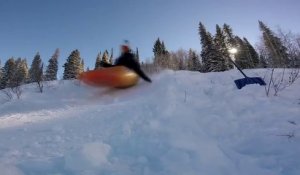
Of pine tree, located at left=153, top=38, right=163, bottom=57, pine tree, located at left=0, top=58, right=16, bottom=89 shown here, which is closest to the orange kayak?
pine tree, located at left=153, top=38, right=163, bottom=57

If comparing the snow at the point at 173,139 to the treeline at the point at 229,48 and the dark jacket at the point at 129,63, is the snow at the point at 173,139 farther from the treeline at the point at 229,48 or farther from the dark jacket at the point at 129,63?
the treeline at the point at 229,48

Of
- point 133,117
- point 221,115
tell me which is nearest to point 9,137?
point 133,117

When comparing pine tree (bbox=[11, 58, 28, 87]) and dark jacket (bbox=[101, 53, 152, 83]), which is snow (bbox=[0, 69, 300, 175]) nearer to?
dark jacket (bbox=[101, 53, 152, 83])

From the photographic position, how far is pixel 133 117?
17.4 feet

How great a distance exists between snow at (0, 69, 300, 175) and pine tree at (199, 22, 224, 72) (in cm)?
2158

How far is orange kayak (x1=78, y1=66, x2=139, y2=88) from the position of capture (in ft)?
27.0

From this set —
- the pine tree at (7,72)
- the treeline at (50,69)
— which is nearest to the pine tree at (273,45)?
the treeline at (50,69)

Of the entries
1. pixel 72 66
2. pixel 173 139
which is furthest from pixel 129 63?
pixel 72 66

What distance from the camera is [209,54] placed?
2842cm

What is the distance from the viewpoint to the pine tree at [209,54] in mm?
27406

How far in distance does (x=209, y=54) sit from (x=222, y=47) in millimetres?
2580

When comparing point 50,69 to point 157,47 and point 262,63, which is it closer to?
point 157,47

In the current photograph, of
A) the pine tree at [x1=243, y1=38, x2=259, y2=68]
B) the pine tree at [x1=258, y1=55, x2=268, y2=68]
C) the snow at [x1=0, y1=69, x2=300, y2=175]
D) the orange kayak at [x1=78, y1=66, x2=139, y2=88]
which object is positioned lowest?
the snow at [x1=0, y1=69, x2=300, y2=175]

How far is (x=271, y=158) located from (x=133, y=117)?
9.39ft
